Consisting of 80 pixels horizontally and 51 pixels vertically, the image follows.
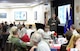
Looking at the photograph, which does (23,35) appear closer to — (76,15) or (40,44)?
(40,44)

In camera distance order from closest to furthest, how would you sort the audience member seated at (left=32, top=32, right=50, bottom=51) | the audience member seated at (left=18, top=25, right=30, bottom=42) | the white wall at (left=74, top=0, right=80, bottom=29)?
the audience member seated at (left=32, top=32, right=50, bottom=51)
the audience member seated at (left=18, top=25, right=30, bottom=42)
the white wall at (left=74, top=0, right=80, bottom=29)

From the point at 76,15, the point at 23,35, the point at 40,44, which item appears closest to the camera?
the point at 40,44

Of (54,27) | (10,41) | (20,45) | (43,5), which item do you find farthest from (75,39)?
(43,5)

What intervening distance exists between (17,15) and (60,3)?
10765mm

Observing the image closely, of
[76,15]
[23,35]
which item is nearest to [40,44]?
[23,35]

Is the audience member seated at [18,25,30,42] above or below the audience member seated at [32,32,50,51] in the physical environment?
below

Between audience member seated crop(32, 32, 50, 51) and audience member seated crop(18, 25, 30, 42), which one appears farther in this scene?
audience member seated crop(18, 25, 30, 42)

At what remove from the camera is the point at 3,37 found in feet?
24.7

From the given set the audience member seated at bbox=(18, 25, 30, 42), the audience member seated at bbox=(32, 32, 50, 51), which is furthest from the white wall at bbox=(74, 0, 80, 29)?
the audience member seated at bbox=(32, 32, 50, 51)

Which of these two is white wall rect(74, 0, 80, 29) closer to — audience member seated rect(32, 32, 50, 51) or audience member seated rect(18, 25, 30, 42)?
audience member seated rect(18, 25, 30, 42)

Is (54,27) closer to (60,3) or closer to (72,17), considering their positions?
(72,17)

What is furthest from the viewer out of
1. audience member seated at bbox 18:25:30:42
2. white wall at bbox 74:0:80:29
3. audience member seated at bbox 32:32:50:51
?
white wall at bbox 74:0:80:29

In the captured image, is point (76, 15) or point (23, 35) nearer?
point (23, 35)

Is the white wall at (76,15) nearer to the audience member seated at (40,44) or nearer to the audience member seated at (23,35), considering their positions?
the audience member seated at (23,35)
